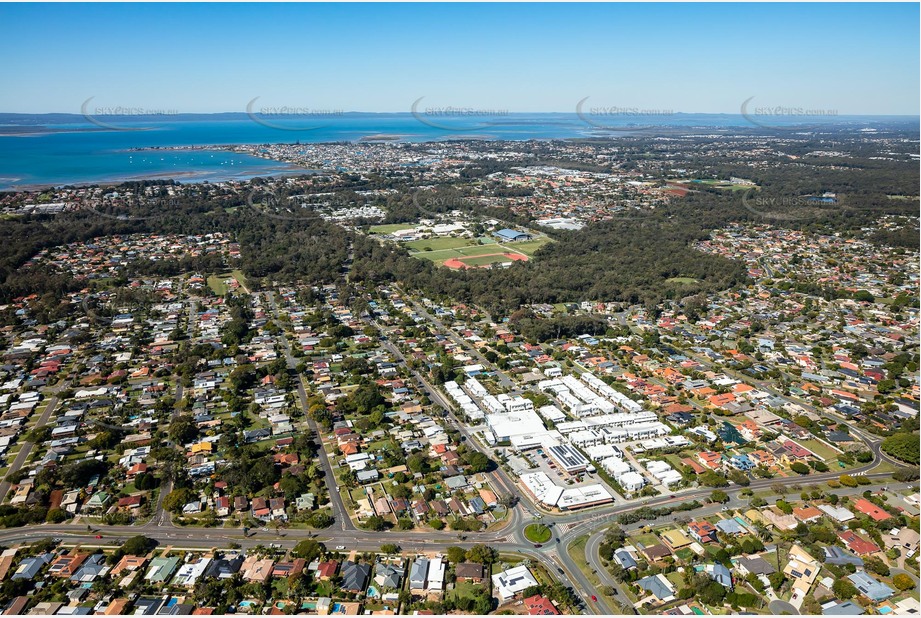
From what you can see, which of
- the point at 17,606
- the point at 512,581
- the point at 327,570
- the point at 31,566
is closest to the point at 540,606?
the point at 512,581

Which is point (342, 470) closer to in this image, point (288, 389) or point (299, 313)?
point (288, 389)

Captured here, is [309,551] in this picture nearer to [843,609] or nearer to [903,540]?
[843,609]

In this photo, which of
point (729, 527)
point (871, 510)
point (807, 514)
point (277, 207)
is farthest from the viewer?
point (277, 207)

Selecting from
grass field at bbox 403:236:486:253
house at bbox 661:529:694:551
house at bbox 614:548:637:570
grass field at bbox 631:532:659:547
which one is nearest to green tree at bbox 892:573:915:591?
house at bbox 661:529:694:551

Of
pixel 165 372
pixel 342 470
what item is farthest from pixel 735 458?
pixel 165 372

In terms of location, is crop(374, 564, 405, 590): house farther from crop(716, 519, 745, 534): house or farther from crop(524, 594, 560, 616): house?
crop(716, 519, 745, 534): house

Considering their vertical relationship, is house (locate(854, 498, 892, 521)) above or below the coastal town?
below

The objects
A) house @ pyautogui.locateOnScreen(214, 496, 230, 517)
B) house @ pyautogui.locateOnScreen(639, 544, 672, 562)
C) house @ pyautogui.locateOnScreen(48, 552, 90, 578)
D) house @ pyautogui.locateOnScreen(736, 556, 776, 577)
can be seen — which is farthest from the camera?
house @ pyautogui.locateOnScreen(214, 496, 230, 517)

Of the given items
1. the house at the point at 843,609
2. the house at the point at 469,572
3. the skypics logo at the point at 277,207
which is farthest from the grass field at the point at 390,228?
the house at the point at 843,609
